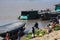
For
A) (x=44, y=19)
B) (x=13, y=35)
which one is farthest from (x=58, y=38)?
(x=44, y=19)

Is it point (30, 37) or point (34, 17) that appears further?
point (34, 17)

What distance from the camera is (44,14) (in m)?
44.1

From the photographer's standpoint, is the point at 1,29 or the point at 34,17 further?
the point at 34,17

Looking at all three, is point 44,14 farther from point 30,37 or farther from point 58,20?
point 30,37

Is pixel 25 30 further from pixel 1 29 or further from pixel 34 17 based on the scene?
pixel 34 17

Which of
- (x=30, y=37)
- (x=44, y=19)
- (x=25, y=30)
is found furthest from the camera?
(x=44, y=19)

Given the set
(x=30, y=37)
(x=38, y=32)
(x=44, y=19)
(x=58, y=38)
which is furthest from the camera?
(x=44, y=19)

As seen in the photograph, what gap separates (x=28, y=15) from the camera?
45125 millimetres

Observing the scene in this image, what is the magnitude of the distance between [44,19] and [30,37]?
18.0 meters

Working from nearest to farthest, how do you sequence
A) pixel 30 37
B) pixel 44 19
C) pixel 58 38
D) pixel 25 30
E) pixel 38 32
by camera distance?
pixel 58 38 → pixel 30 37 → pixel 38 32 → pixel 25 30 → pixel 44 19

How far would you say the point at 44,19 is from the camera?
143 feet

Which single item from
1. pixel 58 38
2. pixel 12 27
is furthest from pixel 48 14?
pixel 58 38

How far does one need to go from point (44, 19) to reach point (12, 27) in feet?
51.2

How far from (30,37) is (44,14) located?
1848 centimetres
